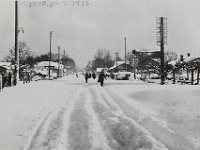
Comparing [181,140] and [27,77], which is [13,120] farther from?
[27,77]

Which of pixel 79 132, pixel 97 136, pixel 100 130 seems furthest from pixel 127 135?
pixel 79 132

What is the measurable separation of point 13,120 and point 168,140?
4957 mm

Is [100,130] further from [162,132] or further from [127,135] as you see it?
[162,132]

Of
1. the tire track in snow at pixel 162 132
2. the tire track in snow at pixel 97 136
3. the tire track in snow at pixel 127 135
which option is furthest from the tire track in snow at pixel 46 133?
the tire track in snow at pixel 162 132

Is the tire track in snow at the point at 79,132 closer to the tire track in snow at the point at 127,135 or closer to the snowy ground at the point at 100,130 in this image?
the snowy ground at the point at 100,130

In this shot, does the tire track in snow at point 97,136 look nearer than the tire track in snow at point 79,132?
Yes

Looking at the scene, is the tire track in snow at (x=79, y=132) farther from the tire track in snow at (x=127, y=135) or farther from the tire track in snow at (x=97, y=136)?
the tire track in snow at (x=127, y=135)

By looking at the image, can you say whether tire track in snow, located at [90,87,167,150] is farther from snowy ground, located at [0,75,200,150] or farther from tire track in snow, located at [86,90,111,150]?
tire track in snow, located at [86,90,111,150]

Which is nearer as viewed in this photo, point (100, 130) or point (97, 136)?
point (97, 136)

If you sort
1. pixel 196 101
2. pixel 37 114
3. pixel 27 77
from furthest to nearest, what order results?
pixel 27 77, pixel 196 101, pixel 37 114

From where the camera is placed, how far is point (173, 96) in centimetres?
1769

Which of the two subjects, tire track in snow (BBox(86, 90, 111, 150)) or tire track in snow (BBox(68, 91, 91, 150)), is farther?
tire track in snow (BBox(68, 91, 91, 150))

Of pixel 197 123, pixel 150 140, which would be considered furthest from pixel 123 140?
pixel 197 123

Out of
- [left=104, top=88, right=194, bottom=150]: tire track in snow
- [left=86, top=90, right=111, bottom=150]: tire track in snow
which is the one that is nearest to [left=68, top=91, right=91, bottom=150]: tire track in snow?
[left=86, top=90, right=111, bottom=150]: tire track in snow
